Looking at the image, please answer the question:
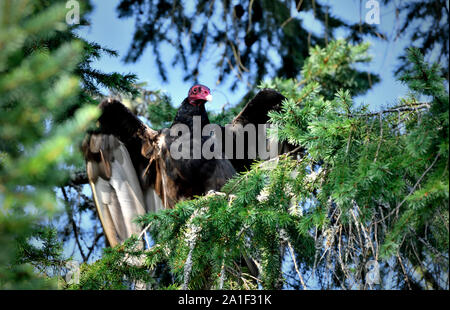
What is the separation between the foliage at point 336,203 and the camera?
1.40 meters

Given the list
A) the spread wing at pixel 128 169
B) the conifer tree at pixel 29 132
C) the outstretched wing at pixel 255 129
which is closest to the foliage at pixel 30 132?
the conifer tree at pixel 29 132

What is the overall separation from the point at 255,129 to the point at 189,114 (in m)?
0.61

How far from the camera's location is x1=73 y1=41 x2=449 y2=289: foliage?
1396mm

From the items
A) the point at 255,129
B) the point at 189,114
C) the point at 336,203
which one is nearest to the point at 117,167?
the point at 189,114

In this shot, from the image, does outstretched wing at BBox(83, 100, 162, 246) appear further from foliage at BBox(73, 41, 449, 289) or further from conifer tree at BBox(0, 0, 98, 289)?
conifer tree at BBox(0, 0, 98, 289)

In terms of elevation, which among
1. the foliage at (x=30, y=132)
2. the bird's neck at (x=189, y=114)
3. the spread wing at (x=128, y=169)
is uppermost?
the bird's neck at (x=189, y=114)

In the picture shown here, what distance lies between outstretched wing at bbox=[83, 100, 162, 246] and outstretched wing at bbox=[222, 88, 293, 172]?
0.75m

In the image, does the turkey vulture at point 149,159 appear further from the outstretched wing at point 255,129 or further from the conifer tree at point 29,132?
the conifer tree at point 29,132

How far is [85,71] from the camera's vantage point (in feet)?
6.97

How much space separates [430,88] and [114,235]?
286cm

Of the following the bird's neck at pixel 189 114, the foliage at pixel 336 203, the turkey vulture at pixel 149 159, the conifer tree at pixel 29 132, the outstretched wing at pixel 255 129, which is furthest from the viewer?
the bird's neck at pixel 189 114

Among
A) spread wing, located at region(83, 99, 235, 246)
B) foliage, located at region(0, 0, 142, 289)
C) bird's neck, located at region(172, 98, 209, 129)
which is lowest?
foliage, located at region(0, 0, 142, 289)

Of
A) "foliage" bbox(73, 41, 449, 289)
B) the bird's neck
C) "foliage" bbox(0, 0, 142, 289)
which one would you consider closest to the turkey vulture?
the bird's neck

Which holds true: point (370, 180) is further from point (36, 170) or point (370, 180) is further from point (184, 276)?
point (36, 170)
